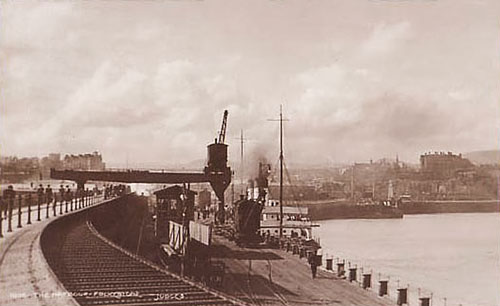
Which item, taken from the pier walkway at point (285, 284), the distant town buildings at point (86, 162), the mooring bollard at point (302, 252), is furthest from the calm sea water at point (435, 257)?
the distant town buildings at point (86, 162)

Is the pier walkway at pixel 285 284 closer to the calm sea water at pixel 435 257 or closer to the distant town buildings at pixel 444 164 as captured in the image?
the calm sea water at pixel 435 257

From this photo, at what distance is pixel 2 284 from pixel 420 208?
284 feet

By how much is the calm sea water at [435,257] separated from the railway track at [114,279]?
15285mm

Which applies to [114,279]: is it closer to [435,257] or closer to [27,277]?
[27,277]

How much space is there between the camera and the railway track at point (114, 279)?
9.56m

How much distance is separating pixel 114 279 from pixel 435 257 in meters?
32.6

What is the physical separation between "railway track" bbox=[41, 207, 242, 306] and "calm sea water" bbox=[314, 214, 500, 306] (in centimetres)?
1528

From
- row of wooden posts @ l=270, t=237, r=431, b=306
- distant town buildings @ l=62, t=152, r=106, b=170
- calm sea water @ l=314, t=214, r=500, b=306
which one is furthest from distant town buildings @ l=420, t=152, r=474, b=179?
row of wooden posts @ l=270, t=237, r=431, b=306

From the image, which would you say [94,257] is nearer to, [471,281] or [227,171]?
[227,171]

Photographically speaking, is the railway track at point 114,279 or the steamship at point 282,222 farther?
the steamship at point 282,222

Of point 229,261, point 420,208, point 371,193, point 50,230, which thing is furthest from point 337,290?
point 371,193

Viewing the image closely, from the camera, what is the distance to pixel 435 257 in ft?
128

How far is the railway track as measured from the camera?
9.56 meters

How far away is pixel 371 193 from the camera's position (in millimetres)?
101000
